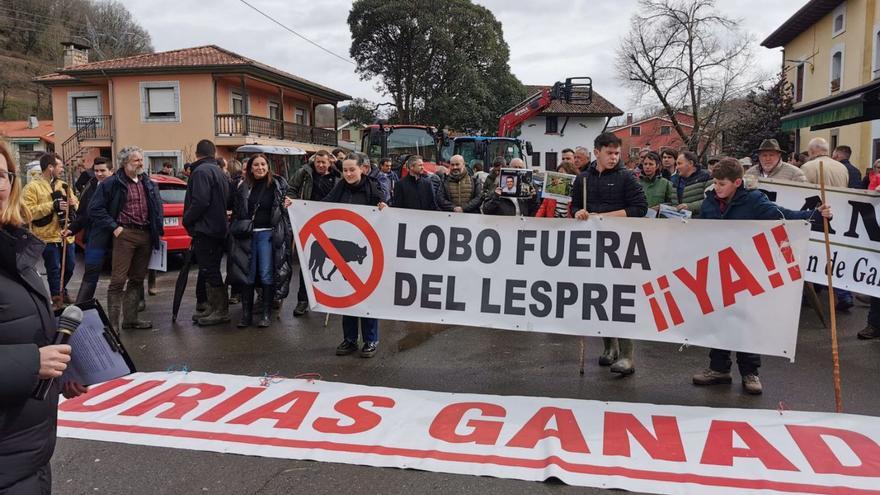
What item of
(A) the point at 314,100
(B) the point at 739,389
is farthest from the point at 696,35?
(B) the point at 739,389

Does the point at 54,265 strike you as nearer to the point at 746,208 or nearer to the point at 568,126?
the point at 746,208

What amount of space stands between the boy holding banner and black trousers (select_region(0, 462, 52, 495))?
465 centimetres

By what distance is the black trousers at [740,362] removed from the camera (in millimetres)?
5059

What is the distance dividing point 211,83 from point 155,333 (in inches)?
970

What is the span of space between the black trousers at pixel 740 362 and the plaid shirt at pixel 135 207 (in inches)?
228

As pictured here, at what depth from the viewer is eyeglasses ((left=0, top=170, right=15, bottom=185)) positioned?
6.92 feet

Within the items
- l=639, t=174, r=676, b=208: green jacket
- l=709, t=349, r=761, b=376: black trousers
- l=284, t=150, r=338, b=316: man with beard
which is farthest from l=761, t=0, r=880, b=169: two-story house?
l=284, t=150, r=338, b=316: man with beard

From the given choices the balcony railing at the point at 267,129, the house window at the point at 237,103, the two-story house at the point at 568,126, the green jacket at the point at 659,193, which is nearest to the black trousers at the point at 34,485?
the green jacket at the point at 659,193

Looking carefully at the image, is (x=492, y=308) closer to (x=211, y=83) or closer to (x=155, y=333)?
(x=155, y=333)

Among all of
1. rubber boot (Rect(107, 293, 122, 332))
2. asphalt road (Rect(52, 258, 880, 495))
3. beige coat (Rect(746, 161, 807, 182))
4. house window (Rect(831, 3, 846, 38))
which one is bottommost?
asphalt road (Rect(52, 258, 880, 495))

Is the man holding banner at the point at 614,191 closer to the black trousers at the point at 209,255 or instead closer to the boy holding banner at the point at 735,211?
the boy holding banner at the point at 735,211

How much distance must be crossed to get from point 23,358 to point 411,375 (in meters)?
3.75

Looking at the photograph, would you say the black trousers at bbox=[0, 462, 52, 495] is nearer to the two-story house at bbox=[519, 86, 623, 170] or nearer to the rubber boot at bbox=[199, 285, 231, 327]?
the rubber boot at bbox=[199, 285, 231, 327]

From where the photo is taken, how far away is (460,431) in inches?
164
